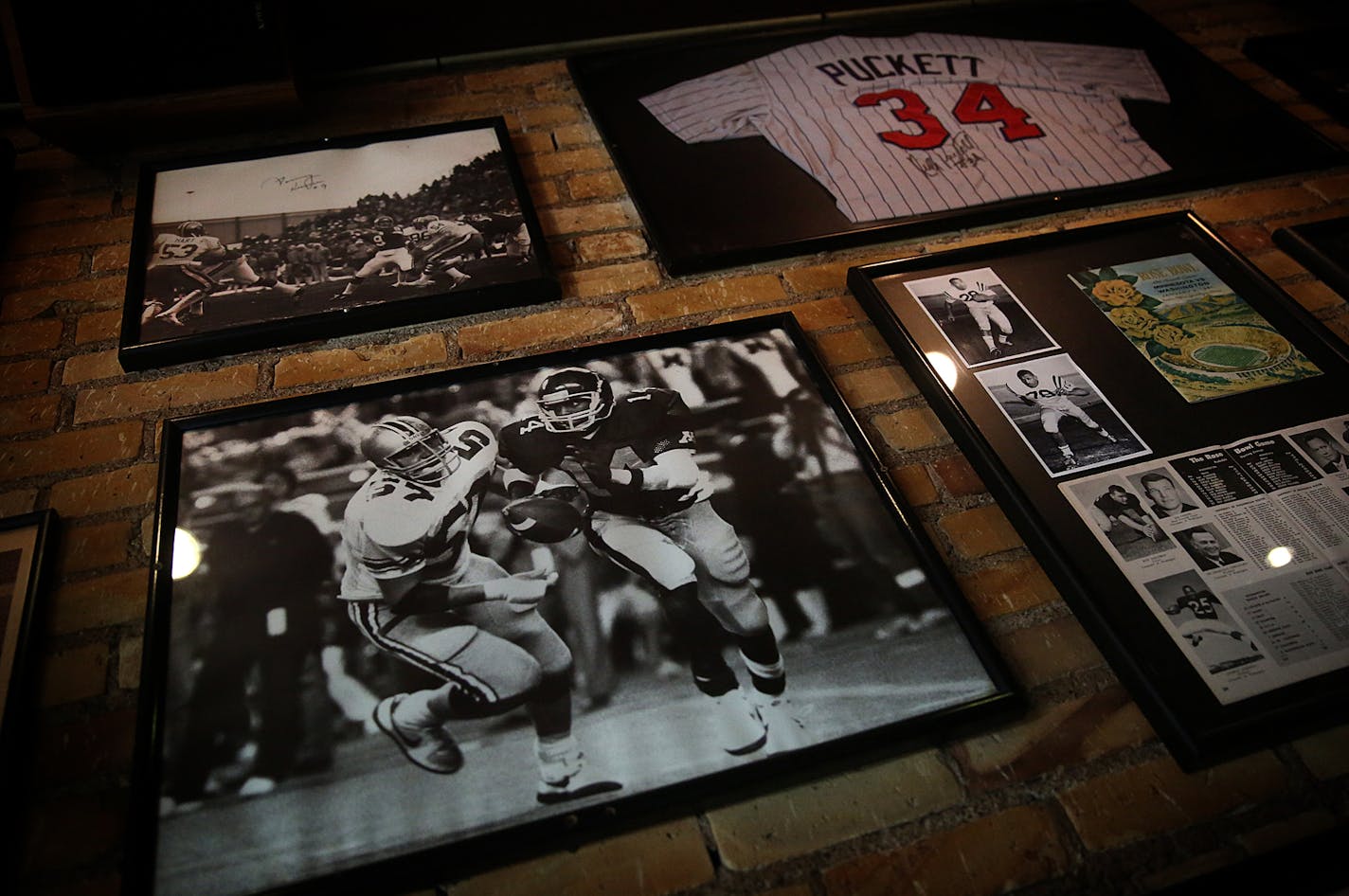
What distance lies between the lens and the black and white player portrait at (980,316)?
4.47ft

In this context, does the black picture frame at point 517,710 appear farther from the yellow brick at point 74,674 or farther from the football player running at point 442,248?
the football player running at point 442,248

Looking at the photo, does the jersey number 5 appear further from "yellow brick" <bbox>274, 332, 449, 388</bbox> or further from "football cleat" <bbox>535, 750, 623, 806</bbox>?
"football cleat" <bbox>535, 750, 623, 806</bbox>

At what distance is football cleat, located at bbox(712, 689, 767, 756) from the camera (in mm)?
972

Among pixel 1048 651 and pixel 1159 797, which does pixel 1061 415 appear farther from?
pixel 1159 797

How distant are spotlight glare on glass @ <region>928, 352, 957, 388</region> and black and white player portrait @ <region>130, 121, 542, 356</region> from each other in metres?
0.68

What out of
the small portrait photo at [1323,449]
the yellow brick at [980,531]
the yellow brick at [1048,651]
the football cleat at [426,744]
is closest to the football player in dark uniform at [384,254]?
the football cleat at [426,744]

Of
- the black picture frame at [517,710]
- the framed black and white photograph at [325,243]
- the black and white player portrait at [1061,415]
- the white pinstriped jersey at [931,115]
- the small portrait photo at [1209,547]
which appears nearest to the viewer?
the black picture frame at [517,710]

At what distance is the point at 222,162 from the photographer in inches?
62.1

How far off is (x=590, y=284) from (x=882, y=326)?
0.52 metres

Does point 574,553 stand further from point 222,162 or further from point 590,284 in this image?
point 222,162

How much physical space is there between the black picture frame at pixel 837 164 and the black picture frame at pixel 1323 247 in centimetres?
18

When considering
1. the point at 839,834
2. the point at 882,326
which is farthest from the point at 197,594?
the point at 882,326

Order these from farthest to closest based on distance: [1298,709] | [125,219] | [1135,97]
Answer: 1. [1135,97]
2. [125,219]
3. [1298,709]
